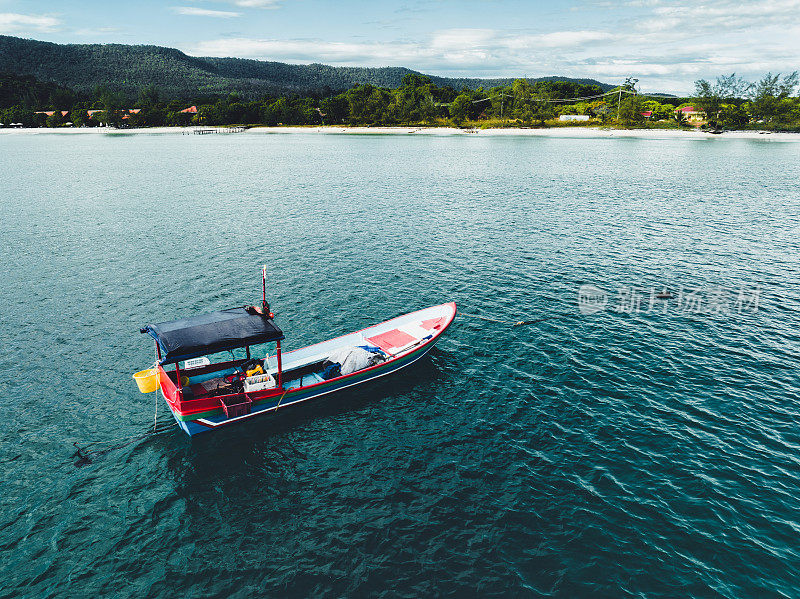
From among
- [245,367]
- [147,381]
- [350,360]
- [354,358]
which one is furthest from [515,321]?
[147,381]

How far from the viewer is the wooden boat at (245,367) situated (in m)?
27.7

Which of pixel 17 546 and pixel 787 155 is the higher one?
pixel 787 155

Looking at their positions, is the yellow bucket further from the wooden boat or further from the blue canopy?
the blue canopy

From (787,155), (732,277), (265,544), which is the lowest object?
(265,544)

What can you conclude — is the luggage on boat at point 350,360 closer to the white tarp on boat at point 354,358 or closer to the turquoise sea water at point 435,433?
the white tarp on boat at point 354,358

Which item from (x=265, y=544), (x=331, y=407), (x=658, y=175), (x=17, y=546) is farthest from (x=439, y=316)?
(x=658, y=175)

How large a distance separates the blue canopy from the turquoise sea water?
5.63 meters

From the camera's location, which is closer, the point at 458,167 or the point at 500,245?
the point at 500,245

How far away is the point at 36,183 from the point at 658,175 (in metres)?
166

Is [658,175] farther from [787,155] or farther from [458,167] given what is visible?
[787,155]

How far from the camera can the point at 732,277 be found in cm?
5359

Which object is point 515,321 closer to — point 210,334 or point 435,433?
point 435,433

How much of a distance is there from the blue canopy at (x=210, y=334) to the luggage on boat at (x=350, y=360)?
4.95 meters

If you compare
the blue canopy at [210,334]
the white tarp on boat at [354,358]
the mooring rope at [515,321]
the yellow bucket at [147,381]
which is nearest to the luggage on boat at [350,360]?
the white tarp on boat at [354,358]
